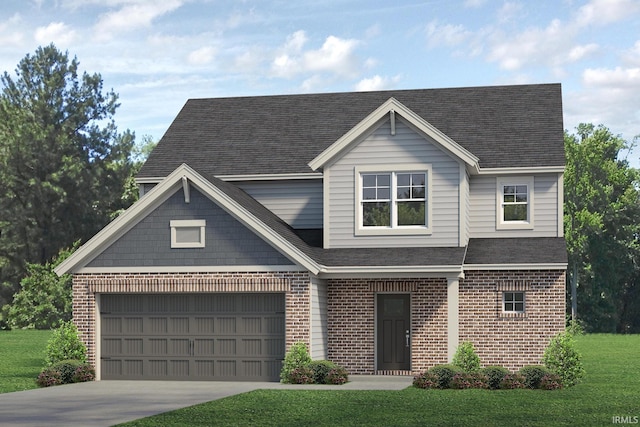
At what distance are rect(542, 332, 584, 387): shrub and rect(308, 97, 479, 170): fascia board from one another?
5550mm

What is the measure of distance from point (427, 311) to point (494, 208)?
4242mm

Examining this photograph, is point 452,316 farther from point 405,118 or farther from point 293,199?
point 293,199

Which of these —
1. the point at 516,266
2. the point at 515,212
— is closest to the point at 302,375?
the point at 516,266

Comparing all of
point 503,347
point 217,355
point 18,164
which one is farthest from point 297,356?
point 18,164

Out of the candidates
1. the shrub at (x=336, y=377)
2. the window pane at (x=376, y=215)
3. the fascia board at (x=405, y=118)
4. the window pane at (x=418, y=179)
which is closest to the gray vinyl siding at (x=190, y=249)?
the shrub at (x=336, y=377)

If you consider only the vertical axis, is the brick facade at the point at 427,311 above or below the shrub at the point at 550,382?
above

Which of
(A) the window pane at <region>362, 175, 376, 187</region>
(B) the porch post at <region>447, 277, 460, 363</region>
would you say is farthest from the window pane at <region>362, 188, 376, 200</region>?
(B) the porch post at <region>447, 277, 460, 363</region>

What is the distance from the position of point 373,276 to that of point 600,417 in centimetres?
1073

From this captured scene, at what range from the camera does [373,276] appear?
97.3 ft

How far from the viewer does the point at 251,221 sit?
28859 mm

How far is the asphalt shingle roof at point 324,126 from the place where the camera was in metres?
33.6

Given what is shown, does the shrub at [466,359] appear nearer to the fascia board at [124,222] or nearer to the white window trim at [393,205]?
the white window trim at [393,205]

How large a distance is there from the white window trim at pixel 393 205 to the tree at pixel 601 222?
44.9 m

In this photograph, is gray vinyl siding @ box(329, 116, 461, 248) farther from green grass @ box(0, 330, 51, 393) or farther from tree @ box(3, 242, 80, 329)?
tree @ box(3, 242, 80, 329)
